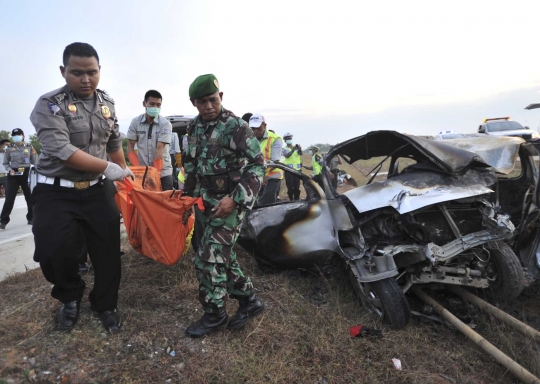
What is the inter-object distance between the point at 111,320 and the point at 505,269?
315cm

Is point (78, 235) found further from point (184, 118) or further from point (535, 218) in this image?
point (184, 118)

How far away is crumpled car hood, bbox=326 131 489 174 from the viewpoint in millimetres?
2906

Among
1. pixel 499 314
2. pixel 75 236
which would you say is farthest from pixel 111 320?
pixel 499 314

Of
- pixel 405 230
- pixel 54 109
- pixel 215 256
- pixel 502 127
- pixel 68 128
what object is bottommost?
pixel 502 127

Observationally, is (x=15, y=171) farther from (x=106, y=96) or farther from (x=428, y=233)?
(x=428, y=233)

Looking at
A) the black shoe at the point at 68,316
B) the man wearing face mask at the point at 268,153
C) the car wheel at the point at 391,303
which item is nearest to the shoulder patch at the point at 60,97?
the black shoe at the point at 68,316

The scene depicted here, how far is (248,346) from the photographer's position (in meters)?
2.43

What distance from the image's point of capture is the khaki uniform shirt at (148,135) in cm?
424

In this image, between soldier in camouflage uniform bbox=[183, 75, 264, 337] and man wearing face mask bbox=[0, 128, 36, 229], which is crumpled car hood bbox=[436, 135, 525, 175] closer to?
soldier in camouflage uniform bbox=[183, 75, 264, 337]

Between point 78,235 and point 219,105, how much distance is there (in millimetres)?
1306

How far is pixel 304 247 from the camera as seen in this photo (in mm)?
3266

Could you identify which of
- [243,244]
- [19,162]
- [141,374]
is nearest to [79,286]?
[141,374]

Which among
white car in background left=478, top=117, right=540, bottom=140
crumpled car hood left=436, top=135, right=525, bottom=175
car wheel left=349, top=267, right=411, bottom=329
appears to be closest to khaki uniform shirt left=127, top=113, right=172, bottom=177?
car wheel left=349, top=267, right=411, bottom=329

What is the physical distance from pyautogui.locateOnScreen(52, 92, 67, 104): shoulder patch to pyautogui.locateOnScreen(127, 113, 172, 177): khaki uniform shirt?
1963mm
